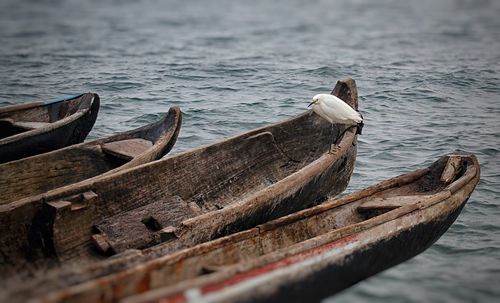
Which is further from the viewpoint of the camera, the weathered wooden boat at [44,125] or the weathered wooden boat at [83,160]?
the weathered wooden boat at [44,125]

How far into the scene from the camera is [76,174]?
24.1 feet

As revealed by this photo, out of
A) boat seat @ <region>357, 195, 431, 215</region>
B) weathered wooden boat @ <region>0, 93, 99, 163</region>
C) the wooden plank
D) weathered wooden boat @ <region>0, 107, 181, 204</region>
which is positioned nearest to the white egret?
boat seat @ <region>357, 195, 431, 215</region>

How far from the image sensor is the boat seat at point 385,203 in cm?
630

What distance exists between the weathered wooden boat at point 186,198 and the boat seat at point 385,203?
2.04ft

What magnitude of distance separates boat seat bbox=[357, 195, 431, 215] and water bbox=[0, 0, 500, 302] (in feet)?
2.06

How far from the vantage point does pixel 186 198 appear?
691 centimetres

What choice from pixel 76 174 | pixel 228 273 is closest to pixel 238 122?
pixel 76 174

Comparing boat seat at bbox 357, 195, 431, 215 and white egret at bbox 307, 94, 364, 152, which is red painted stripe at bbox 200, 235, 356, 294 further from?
white egret at bbox 307, 94, 364, 152

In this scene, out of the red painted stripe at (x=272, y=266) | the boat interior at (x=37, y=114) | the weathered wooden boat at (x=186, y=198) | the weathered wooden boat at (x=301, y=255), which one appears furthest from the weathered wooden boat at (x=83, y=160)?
the red painted stripe at (x=272, y=266)

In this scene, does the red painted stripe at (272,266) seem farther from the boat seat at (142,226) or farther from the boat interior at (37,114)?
the boat interior at (37,114)

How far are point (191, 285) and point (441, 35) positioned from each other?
20047mm

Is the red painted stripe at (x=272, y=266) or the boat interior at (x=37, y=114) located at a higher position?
the boat interior at (x=37, y=114)

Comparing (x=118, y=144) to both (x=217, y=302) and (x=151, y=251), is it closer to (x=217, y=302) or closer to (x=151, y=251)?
(x=151, y=251)

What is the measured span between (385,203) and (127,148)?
10.5ft
